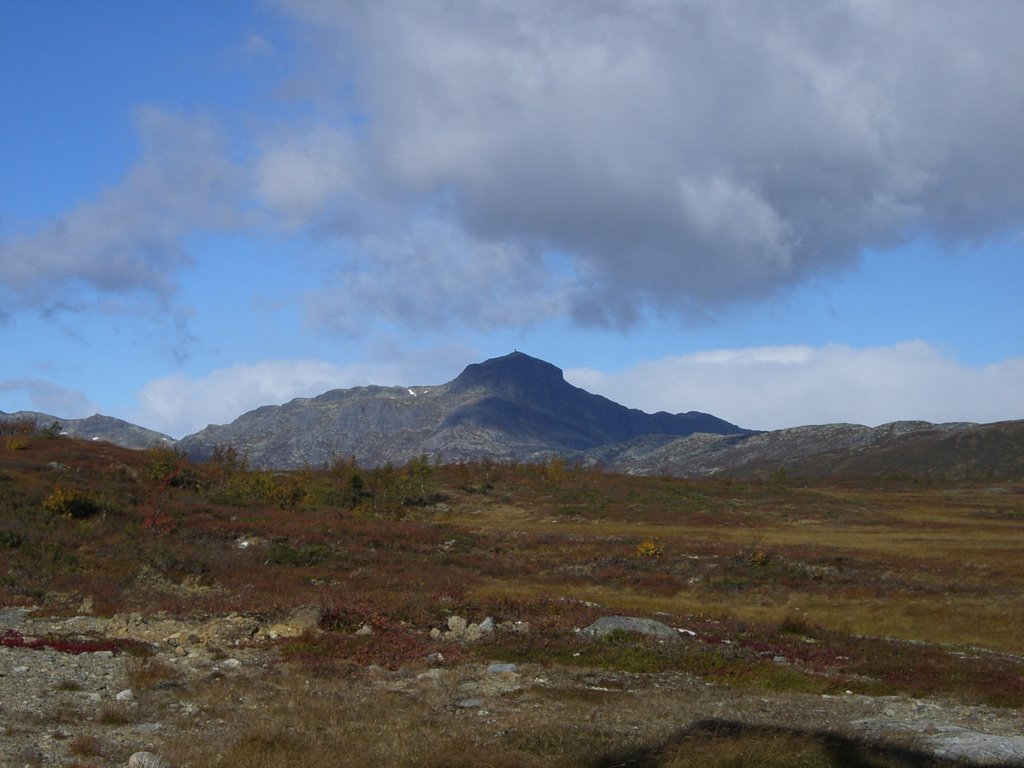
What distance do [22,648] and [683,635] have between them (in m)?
15.7

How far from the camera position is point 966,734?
47.5ft

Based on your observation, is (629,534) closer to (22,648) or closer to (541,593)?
(541,593)

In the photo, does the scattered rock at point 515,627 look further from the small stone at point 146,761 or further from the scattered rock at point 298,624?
the small stone at point 146,761

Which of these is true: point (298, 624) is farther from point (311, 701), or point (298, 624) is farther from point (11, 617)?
point (11, 617)

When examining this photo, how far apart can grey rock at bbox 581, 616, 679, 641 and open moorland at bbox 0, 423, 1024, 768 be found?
0.31 metres

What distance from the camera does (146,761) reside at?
11211mm

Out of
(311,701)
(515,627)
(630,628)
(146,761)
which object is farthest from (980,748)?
(515,627)

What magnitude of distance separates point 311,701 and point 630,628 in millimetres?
10393

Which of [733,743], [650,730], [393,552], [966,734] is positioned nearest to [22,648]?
[650,730]

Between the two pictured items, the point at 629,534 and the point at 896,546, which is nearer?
the point at 896,546

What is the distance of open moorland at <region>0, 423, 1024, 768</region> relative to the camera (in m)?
13.1

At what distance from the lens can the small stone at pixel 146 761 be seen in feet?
36.6

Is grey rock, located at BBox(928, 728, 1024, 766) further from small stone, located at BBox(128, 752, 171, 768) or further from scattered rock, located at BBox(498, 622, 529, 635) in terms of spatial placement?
scattered rock, located at BBox(498, 622, 529, 635)

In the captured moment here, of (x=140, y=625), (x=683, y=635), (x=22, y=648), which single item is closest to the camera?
(x=22, y=648)
